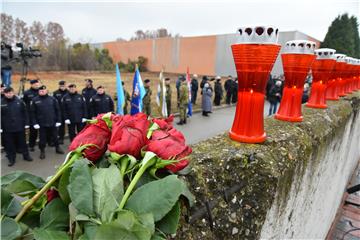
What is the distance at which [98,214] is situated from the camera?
2.06 ft

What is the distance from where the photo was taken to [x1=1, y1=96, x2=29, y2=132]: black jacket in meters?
5.91

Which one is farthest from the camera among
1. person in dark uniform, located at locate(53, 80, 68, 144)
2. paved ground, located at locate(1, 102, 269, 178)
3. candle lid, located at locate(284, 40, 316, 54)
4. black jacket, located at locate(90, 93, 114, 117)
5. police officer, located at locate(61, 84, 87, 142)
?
black jacket, located at locate(90, 93, 114, 117)

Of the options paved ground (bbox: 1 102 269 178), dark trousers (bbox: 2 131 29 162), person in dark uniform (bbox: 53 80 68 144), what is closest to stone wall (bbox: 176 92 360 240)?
paved ground (bbox: 1 102 269 178)

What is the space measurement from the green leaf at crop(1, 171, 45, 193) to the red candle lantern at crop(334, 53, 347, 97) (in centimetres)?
336

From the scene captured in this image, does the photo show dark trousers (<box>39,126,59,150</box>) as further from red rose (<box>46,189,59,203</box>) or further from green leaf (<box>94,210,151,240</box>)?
green leaf (<box>94,210,151,240</box>)

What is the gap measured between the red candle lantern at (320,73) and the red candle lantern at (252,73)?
5.69ft

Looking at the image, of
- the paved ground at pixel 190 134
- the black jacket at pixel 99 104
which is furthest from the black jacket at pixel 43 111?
the black jacket at pixel 99 104

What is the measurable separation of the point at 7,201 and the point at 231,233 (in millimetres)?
741

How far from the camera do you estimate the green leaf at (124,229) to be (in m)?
0.56

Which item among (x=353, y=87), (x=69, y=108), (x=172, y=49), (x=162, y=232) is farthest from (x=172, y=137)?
(x=172, y=49)

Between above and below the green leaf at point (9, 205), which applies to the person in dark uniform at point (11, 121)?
below

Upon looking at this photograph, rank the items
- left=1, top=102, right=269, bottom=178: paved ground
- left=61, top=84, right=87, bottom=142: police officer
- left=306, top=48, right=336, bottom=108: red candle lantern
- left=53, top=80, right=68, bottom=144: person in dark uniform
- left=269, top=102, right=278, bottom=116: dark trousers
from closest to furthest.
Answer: left=306, top=48, right=336, bottom=108: red candle lantern < left=1, top=102, right=269, bottom=178: paved ground < left=61, top=84, right=87, bottom=142: police officer < left=53, top=80, right=68, bottom=144: person in dark uniform < left=269, top=102, right=278, bottom=116: dark trousers

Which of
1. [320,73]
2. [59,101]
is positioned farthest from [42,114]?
[320,73]

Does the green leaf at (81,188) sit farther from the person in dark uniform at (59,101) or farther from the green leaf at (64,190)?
the person in dark uniform at (59,101)
